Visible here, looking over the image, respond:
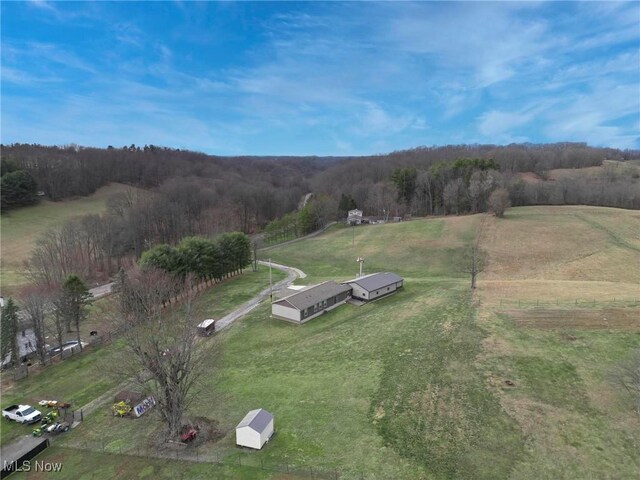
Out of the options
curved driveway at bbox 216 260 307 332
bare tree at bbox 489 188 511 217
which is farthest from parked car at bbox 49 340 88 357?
bare tree at bbox 489 188 511 217

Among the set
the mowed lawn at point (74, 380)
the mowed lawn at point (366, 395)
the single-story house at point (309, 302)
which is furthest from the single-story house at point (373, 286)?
the mowed lawn at point (74, 380)

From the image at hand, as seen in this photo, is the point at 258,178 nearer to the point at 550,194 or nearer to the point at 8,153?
the point at 8,153

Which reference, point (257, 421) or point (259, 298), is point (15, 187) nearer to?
point (259, 298)

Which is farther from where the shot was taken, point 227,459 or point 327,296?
point 327,296

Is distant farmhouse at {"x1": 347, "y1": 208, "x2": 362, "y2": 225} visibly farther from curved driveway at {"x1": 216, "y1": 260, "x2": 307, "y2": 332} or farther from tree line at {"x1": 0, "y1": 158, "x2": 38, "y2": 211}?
tree line at {"x1": 0, "y1": 158, "x2": 38, "y2": 211}

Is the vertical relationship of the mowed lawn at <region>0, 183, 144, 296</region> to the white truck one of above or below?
above

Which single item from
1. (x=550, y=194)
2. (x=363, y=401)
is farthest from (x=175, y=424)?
(x=550, y=194)

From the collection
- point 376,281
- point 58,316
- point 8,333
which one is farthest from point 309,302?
point 8,333
